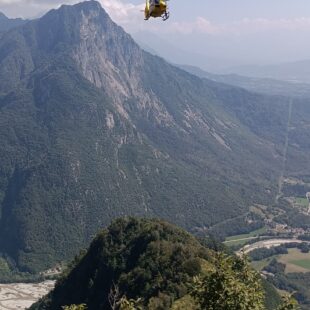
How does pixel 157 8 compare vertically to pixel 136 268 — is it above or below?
above

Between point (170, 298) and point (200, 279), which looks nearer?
point (200, 279)

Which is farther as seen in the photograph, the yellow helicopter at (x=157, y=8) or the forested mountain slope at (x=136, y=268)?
the forested mountain slope at (x=136, y=268)

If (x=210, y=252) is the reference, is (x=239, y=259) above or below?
above

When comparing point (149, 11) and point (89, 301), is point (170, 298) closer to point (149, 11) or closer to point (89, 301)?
point (89, 301)

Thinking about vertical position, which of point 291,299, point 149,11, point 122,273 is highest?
point 149,11

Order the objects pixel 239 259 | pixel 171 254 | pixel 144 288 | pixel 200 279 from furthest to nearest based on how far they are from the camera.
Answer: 1. pixel 171 254
2. pixel 144 288
3. pixel 239 259
4. pixel 200 279

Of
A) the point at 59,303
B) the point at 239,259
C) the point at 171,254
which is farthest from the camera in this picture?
the point at 59,303

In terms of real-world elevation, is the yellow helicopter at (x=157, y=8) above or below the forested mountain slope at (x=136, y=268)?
above

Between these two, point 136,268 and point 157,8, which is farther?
point 136,268

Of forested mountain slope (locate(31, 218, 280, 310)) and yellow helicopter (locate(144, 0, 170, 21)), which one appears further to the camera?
forested mountain slope (locate(31, 218, 280, 310))

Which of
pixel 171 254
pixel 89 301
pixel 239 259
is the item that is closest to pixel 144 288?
pixel 171 254

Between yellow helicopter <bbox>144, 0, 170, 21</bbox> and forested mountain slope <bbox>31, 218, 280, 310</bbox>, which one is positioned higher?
yellow helicopter <bbox>144, 0, 170, 21</bbox>
